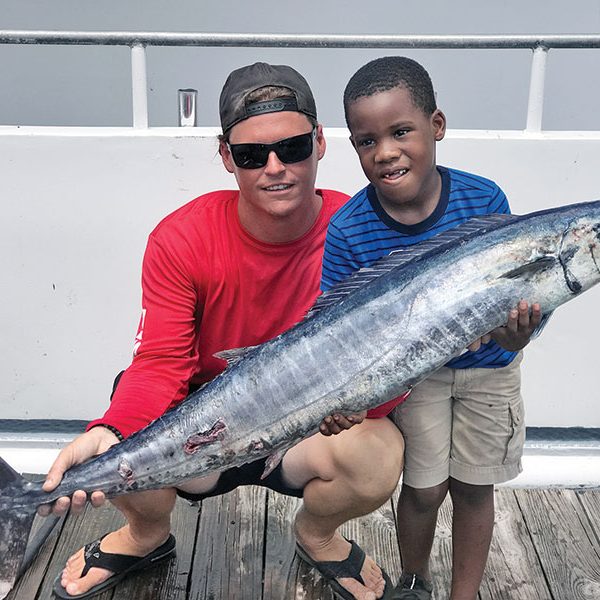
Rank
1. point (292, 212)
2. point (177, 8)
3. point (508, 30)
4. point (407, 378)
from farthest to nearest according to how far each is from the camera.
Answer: point (508, 30), point (177, 8), point (292, 212), point (407, 378)

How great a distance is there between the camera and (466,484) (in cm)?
254

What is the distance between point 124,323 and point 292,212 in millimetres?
1646

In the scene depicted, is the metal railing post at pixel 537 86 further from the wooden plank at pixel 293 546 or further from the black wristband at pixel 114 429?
the black wristband at pixel 114 429

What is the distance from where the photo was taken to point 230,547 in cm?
302

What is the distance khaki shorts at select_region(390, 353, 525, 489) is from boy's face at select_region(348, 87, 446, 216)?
57 centimetres

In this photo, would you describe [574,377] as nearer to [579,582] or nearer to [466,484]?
[579,582]

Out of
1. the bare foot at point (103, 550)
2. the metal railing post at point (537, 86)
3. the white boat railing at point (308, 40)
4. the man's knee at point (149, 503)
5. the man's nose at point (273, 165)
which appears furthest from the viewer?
the metal railing post at point (537, 86)

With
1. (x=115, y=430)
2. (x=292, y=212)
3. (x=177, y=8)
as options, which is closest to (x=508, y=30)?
(x=177, y=8)

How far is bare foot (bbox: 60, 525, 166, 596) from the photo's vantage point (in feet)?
9.05

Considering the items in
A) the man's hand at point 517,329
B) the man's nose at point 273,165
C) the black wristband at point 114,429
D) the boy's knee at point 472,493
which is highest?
the man's nose at point 273,165

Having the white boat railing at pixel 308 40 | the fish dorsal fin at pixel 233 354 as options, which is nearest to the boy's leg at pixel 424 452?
the fish dorsal fin at pixel 233 354

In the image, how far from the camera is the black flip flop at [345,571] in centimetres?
276

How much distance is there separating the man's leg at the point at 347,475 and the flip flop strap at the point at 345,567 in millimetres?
15

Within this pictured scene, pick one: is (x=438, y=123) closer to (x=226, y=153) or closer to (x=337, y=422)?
(x=226, y=153)
